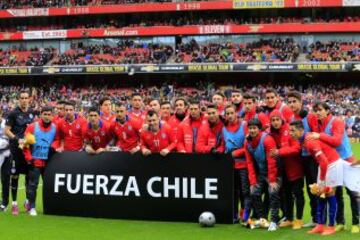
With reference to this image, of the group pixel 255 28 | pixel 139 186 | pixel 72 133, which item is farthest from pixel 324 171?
pixel 255 28

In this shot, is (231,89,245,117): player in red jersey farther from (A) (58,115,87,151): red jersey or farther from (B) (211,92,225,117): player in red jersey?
(A) (58,115,87,151): red jersey

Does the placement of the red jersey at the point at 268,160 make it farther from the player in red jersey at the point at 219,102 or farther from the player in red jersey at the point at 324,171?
the player in red jersey at the point at 219,102

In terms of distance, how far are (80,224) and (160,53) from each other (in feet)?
146

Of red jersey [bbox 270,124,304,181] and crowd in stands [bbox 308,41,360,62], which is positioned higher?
crowd in stands [bbox 308,41,360,62]

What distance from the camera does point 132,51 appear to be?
55.5m

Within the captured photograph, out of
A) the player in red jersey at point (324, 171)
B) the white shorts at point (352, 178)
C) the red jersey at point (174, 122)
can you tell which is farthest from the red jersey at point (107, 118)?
the white shorts at point (352, 178)

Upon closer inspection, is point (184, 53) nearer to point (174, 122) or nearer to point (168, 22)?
point (168, 22)

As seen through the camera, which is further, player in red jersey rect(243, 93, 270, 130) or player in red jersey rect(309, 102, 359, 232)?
player in red jersey rect(243, 93, 270, 130)

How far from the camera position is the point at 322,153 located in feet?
28.9

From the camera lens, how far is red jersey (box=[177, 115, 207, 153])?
33.2ft

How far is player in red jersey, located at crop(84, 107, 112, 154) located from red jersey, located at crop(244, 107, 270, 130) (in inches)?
102

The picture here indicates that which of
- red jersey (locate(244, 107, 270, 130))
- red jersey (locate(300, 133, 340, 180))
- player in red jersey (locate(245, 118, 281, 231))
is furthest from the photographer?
red jersey (locate(244, 107, 270, 130))

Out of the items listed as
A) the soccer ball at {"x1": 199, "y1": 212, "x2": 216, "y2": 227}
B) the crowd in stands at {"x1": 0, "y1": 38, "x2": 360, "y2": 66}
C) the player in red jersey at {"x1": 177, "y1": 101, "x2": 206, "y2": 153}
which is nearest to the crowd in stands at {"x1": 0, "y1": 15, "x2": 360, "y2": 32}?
the crowd in stands at {"x1": 0, "y1": 38, "x2": 360, "y2": 66}

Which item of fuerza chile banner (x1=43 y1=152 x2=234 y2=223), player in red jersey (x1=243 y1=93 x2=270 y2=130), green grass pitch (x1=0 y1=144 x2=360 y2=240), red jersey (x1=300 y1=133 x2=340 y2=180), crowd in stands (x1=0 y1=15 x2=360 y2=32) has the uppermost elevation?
crowd in stands (x1=0 y1=15 x2=360 y2=32)
